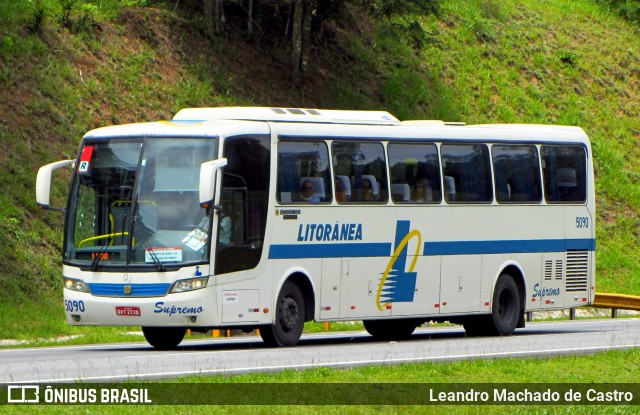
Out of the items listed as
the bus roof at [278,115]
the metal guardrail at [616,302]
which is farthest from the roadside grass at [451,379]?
the metal guardrail at [616,302]

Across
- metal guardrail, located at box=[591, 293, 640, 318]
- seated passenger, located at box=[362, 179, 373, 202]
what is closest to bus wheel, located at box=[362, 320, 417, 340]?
seated passenger, located at box=[362, 179, 373, 202]

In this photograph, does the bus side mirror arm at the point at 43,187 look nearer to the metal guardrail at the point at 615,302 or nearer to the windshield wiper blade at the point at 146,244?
the windshield wiper blade at the point at 146,244

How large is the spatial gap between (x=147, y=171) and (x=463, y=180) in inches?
251

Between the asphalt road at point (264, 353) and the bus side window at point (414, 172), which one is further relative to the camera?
the bus side window at point (414, 172)

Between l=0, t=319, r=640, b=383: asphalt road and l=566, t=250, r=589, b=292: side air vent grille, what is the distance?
90 centimetres

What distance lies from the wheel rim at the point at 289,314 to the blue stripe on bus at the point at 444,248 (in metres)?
0.67

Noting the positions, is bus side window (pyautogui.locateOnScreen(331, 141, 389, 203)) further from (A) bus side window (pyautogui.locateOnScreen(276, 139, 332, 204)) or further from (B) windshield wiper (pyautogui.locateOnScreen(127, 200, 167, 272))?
(B) windshield wiper (pyautogui.locateOnScreen(127, 200, 167, 272))

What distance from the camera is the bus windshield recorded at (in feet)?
62.7

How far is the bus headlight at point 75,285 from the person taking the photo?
19484 millimetres

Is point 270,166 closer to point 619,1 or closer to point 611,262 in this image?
point 611,262

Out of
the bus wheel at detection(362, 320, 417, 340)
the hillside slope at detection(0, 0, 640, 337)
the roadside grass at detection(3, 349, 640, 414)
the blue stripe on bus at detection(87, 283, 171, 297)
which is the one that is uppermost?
the hillside slope at detection(0, 0, 640, 337)

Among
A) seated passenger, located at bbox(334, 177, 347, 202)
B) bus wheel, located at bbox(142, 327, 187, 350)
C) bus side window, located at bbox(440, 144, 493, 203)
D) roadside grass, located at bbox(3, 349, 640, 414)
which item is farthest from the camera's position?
bus side window, located at bbox(440, 144, 493, 203)

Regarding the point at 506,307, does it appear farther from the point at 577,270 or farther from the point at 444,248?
the point at 444,248

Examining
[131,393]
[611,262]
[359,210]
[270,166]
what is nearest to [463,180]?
[359,210]
